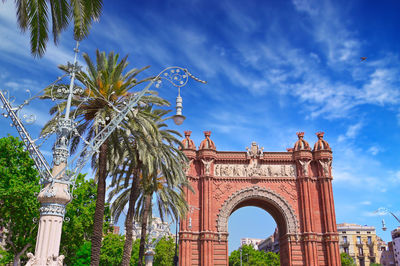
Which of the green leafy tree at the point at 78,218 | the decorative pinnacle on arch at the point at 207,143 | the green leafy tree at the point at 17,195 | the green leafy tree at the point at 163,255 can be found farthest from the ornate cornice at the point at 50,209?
the green leafy tree at the point at 163,255

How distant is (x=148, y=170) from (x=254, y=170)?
19.9 metres

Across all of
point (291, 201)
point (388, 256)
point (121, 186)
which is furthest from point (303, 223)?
point (388, 256)

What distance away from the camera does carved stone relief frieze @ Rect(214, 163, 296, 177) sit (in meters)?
37.0

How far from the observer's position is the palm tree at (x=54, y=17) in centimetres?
1147

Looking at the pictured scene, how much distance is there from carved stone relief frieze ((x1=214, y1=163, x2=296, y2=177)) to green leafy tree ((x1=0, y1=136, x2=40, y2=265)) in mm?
17415

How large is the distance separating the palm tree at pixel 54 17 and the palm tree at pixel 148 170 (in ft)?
20.9

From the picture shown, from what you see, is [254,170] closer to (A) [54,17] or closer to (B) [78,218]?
(B) [78,218]

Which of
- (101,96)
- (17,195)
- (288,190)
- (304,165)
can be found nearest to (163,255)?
(288,190)

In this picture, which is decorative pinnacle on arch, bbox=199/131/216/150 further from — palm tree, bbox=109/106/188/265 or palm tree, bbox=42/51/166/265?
palm tree, bbox=42/51/166/265

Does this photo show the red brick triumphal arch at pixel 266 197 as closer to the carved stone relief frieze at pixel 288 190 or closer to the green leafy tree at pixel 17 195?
the carved stone relief frieze at pixel 288 190

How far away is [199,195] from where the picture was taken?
35.9 meters

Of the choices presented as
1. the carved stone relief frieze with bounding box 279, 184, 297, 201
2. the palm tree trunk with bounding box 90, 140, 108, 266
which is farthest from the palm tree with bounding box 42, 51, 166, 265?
the carved stone relief frieze with bounding box 279, 184, 297, 201

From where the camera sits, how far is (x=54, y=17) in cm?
1216

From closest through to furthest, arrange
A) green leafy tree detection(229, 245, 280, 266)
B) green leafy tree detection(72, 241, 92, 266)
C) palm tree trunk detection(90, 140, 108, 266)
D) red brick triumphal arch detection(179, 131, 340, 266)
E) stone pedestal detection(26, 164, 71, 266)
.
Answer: stone pedestal detection(26, 164, 71, 266) → palm tree trunk detection(90, 140, 108, 266) → green leafy tree detection(72, 241, 92, 266) → red brick triumphal arch detection(179, 131, 340, 266) → green leafy tree detection(229, 245, 280, 266)
